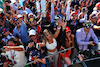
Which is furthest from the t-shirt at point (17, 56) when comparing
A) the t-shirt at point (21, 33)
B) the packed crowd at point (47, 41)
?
the t-shirt at point (21, 33)

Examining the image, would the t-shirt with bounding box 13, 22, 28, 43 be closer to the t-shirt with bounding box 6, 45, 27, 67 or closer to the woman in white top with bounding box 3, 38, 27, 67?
the woman in white top with bounding box 3, 38, 27, 67

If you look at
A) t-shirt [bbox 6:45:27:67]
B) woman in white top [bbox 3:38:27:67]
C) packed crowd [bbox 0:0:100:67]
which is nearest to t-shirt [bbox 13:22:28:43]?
packed crowd [bbox 0:0:100:67]

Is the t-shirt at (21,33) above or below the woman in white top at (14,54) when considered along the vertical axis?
above

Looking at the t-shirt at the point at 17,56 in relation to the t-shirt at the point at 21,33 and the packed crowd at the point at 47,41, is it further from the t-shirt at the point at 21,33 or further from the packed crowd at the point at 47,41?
the t-shirt at the point at 21,33

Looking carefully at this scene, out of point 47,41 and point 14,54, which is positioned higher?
point 47,41

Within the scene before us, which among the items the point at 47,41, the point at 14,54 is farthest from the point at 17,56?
the point at 47,41

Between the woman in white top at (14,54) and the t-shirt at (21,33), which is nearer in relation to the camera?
the woman in white top at (14,54)

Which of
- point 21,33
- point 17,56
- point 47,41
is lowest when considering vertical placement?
point 17,56

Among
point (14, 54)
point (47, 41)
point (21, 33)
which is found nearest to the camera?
point (14, 54)

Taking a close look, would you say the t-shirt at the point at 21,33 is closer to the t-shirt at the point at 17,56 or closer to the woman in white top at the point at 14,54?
the woman in white top at the point at 14,54

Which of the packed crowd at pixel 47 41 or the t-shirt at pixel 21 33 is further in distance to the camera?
the t-shirt at pixel 21 33

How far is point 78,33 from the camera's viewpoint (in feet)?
8.07

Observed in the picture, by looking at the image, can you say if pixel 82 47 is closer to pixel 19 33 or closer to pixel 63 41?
pixel 63 41

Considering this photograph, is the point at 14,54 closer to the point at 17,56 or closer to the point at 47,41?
the point at 17,56
